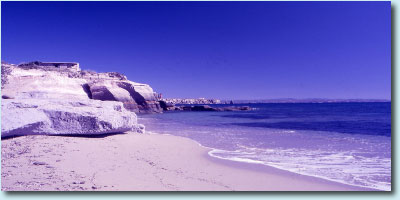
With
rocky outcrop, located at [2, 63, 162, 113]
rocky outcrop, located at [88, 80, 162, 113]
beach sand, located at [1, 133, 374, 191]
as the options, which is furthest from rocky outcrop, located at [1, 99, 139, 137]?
rocky outcrop, located at [88, 80, 162, 113]

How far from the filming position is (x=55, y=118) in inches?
297

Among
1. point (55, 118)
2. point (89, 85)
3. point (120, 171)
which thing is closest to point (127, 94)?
point (89, 85)

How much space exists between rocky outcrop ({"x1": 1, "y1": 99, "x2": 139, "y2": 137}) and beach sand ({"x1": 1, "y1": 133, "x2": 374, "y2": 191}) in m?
0.27

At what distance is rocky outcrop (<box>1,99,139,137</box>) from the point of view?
6.76m

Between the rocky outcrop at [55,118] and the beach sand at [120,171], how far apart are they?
0.27m

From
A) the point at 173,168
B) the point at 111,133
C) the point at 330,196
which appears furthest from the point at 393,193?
the point at 111,133

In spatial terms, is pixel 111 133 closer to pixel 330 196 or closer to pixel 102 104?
pixel 102 104

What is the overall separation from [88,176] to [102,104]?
17.3 feet

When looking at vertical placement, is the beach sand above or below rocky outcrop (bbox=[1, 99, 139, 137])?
below

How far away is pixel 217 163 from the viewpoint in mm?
6793

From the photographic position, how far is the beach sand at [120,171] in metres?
4.42

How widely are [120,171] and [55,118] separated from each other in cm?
358

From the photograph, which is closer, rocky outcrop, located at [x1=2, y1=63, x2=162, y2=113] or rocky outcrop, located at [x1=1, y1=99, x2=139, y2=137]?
rocky outcrop, located at [x1=1, y1=99, x2=139, y2=137]

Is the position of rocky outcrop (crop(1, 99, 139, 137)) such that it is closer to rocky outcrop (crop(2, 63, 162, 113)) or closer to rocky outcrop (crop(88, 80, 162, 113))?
rocky outcrop (crop(2, 63, 162, 113))
